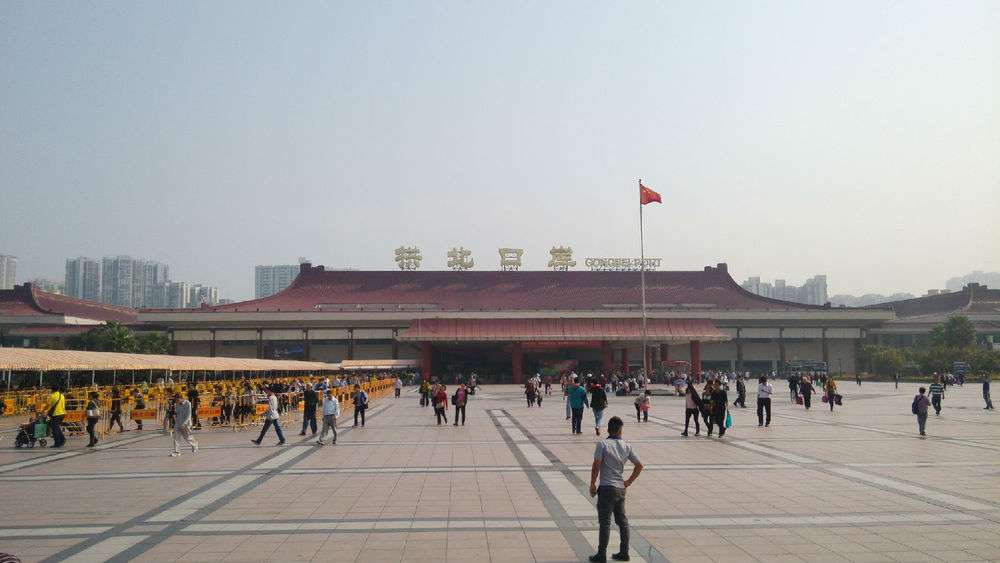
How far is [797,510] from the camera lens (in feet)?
35.6

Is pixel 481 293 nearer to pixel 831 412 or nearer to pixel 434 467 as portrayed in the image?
pixel 831 412

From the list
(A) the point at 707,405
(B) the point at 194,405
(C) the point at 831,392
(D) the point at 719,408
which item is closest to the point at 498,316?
(C) the point at 831,392

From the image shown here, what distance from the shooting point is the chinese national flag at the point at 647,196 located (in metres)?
40.9

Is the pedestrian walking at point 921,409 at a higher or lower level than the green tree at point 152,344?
lower

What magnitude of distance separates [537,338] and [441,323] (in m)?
9.26

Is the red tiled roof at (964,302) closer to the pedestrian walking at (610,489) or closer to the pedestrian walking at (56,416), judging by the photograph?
the pedestrian walking at (56,416)

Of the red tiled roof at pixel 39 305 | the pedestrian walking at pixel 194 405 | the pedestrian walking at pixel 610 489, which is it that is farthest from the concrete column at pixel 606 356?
the red tiled roof at pixel 39 305

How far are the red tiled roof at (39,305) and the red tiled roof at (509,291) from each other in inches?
1007

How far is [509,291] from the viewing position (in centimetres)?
9269

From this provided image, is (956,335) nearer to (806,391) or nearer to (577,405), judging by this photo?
(806,391)

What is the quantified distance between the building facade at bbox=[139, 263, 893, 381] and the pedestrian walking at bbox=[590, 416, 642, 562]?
217 ft

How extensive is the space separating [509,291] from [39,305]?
56980 mm

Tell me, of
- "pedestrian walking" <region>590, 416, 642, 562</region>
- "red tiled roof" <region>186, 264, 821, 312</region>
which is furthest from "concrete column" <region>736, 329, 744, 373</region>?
"pedestrian walking" <region>590, 416, 642, 562</region>

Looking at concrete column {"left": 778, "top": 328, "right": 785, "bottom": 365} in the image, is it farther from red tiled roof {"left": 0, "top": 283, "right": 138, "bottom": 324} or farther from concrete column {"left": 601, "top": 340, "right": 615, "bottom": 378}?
red tiled roof {"left": 0, "top": 283, "right": 138, "bottom": 324}
